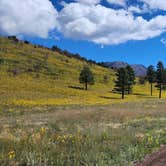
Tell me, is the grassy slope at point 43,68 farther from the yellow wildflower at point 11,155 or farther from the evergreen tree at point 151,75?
the yellow wildflower at point 11,155

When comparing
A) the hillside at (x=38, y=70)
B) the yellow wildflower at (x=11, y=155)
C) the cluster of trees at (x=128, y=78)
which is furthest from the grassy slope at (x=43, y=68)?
the yellow wildflower at (x=11, y=155)

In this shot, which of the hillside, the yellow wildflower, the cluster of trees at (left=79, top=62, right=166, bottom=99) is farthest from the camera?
the hillside

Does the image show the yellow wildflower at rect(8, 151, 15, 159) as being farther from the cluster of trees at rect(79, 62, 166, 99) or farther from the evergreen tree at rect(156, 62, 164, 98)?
the evergreen tree at rect(156, 62, 164, 98)

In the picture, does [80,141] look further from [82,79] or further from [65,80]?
[65,80]

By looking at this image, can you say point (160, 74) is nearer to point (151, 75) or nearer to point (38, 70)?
point (151, 75)

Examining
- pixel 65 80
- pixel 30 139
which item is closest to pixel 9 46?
pixel 65 80

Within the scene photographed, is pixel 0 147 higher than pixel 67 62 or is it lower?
lower

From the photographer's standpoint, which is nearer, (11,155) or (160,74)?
(11,155)

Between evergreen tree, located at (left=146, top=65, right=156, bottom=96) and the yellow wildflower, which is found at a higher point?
evergreen tree, located at (left=146, top=65, right=156, bottom=96)

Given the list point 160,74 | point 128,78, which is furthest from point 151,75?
point 128,78

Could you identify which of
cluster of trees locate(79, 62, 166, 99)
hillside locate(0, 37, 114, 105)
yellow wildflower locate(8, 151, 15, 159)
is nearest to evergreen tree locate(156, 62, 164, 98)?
cluster of trees locate(79, 62, 166, 99)

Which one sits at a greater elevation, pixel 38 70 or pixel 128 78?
pixel 38 70

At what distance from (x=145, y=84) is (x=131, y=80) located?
3731cm

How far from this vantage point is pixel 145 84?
132625 millimetres
